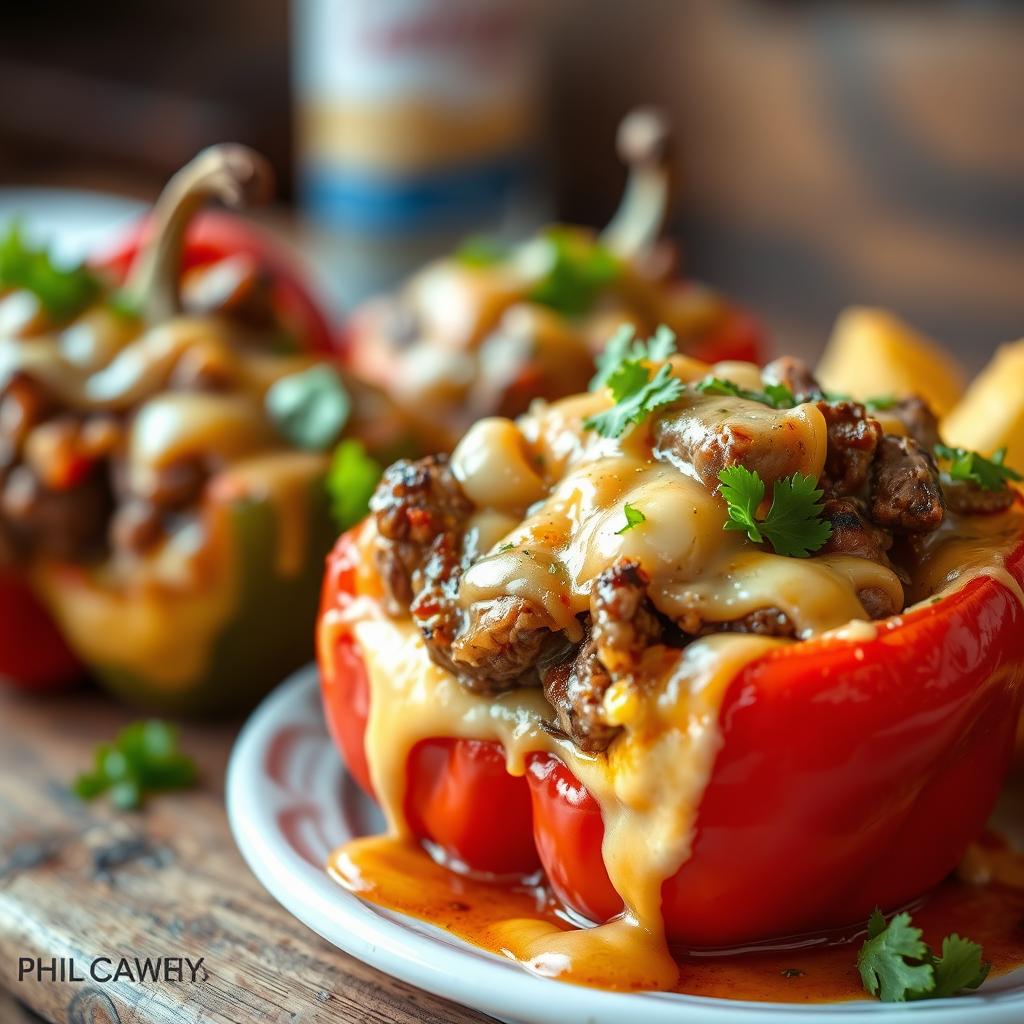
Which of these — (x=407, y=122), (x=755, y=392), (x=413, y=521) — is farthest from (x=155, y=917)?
(x=407, y=122)

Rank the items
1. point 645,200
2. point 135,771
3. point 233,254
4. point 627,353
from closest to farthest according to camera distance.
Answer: point 627,353, point 135,771, point 233,254, point 645,200

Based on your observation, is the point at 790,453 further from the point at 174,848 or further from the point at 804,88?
the point at 804,88

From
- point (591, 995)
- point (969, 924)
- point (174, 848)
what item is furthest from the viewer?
point (174, 848)

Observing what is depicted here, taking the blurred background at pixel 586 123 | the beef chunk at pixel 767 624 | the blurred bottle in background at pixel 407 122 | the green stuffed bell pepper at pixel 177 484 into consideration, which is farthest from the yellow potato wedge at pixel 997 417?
the blurred bottle in background at pixel 407 122

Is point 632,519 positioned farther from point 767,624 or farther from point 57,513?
point 57,513

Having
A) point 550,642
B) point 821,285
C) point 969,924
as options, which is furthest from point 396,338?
point 821,285

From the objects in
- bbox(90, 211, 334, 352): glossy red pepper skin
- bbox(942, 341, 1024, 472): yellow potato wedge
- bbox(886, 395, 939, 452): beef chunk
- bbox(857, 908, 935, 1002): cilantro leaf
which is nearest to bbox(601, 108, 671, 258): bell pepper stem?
bbox(90, 211, 334, 352): glossy red pepper skin
